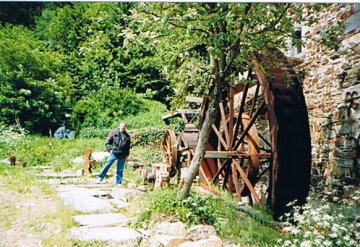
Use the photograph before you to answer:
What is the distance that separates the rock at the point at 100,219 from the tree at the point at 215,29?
552mm

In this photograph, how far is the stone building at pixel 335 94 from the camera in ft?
10.5

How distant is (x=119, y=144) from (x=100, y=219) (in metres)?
1.83

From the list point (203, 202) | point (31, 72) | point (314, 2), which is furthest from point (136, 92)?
point (314, 2)

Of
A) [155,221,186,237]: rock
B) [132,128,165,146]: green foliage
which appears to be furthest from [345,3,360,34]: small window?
[132,128,165,146]: green foliage

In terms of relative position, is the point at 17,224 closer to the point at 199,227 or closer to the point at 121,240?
the point at 121,240

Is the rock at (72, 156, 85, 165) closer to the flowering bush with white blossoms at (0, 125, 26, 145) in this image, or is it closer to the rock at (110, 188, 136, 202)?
the rock at (110, 188, 136, 202)

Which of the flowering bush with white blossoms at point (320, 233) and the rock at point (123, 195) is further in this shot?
the rock at point (123, 195)

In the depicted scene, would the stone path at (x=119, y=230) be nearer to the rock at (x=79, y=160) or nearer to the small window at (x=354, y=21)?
the rock at (x=79, y=160)

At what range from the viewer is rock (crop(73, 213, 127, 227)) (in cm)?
272

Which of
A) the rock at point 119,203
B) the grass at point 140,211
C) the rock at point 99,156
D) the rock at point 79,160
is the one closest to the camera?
the grass at point 140,211

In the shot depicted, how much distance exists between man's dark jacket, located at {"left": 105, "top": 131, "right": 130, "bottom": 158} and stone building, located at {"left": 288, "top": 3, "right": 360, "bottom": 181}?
2.35 metres

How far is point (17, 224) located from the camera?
281 centimetres

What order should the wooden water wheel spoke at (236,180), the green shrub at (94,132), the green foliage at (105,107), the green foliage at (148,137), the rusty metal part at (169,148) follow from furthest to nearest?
the green foliage at (148,137) < the rusty metal part at (169,148) < the wooden water wheel spoke at (236,180) < the green shrub at (94,132) < the green foliage at (105,107)

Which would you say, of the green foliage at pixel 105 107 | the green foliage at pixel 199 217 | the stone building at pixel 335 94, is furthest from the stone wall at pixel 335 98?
the green foliage at pixel 105 107
